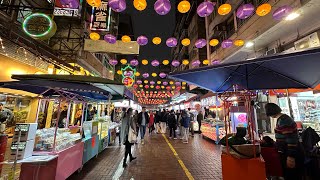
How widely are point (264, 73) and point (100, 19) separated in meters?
10.9

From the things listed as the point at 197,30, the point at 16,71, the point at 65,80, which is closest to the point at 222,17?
the point at 197,30

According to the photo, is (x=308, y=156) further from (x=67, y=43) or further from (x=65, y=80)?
(x=67, y=43)

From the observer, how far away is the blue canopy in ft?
10.7

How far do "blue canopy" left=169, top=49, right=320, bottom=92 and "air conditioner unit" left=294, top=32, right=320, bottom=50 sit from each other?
378cm

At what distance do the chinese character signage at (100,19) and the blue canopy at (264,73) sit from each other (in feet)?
29.2

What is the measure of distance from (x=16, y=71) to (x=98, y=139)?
235 inches

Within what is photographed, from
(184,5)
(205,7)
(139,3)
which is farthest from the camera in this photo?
(205,7)

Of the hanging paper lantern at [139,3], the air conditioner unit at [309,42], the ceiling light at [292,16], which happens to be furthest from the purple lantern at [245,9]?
the hanging paper lantern at [139,3]

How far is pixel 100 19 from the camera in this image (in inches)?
455

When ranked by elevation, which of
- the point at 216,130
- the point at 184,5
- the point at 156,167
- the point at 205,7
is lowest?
the point at 156,167

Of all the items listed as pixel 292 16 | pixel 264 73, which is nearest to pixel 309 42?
pixel 292 16

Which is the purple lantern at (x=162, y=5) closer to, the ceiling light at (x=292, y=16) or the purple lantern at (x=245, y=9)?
the purple lantern at (x=245, y=9)

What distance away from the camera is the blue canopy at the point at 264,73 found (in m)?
3.25

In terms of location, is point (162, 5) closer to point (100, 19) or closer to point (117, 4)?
point (117, 4)
